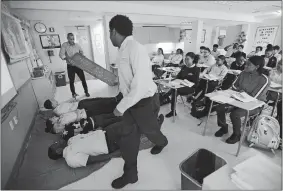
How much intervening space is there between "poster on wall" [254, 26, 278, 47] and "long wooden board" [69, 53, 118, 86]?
25.2 feet

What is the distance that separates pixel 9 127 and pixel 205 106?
3014 mm

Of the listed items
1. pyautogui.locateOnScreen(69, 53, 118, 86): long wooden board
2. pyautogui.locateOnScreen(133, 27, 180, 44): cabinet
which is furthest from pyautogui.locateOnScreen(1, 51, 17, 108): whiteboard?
pyautogui.locateOnScreen(133, 27, 180, 44): cabinet

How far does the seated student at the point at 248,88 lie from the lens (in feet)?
6.78

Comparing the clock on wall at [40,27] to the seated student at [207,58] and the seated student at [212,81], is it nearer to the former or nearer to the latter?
the seated student at [212,81]

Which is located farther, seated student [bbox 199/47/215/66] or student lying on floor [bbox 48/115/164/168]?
seated student [bbox 199/47/215/66]

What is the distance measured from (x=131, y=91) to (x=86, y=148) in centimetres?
100

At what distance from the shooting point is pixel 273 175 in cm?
82

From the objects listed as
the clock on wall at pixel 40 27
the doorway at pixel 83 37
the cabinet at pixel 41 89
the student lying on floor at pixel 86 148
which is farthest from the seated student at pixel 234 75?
the clock on wall at pixel 40 27

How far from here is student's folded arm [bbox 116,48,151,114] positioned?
1260 mm

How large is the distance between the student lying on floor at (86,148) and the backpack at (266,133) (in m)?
1.75

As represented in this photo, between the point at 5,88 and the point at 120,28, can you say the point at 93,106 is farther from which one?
the point at 120,28

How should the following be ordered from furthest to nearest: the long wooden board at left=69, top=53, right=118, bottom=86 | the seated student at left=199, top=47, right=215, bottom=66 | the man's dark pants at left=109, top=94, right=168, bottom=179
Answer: the seated student at left=199, top=47, right=215, bottom=66 → the long wooden board at left=69, top=53, right=118, bottom=86 → the man's dark pants at left=109, top=94, right=168, bottom=179

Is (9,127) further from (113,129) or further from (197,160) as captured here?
(197,160)

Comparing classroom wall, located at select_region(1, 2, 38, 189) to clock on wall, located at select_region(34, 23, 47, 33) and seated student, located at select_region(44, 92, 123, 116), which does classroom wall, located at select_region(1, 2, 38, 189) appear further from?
clock on wall, located at select_region(34, 23, 47, 33)
